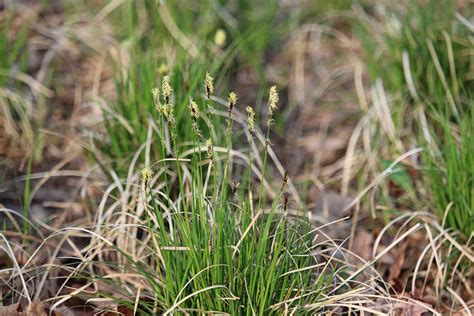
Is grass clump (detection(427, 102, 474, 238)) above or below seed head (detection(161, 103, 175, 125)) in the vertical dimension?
below

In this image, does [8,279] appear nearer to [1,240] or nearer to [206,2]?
[1,240]

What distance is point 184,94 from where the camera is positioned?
111 inches

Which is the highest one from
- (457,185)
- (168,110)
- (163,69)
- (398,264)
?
(168,110)

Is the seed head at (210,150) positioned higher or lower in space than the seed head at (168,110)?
lower

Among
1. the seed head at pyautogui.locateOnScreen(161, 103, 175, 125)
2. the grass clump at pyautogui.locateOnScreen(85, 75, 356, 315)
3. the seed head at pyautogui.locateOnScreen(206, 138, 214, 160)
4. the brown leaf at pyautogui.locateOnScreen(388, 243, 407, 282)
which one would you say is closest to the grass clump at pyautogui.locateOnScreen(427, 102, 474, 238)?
the brown leaf at pyautogui.locateOnScreen(388, 243, 407, 282)

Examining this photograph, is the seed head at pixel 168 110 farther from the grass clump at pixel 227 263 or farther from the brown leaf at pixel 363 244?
the brown leaf at pixel 363 244

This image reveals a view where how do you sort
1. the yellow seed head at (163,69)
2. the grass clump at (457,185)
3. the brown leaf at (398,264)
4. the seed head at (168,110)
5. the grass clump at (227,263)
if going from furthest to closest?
the yellow seed head at (163,69) → the brown leaf at (398,264) → the grass clump at (457,185) → the grass clump at (227,263) → the seed head at (168,110)

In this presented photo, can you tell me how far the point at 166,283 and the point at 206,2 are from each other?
205 centimetres

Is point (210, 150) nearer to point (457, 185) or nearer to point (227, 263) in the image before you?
point (227, 263)

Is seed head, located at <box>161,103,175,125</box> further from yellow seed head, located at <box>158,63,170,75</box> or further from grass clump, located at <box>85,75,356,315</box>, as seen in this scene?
yellow seed head, located at <box>158,63,170,75</box>

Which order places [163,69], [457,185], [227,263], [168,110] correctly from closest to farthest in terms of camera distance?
[168,110] < [227,263] < [457,185] < [163,69]

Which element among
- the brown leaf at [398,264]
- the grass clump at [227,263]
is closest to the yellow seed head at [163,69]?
the grass clump at [227,263]

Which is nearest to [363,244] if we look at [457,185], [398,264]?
[398,264]

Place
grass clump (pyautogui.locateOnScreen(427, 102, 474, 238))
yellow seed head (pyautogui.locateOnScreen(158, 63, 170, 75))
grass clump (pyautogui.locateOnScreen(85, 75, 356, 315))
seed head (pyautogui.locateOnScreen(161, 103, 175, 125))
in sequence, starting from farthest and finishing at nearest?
1. yellow seed head (pyautogui.locateOnScreen(158, 63, 170, 75))
2. grass clump (pyautogui.locateOnScreen(427, 102, 474, 238))
3. grass clump (pyautogui.locateOnScreen(85, 75, 356, 315))
4. seed head (pyautogui.locateOnScreen(161, 103, 175, 125))
